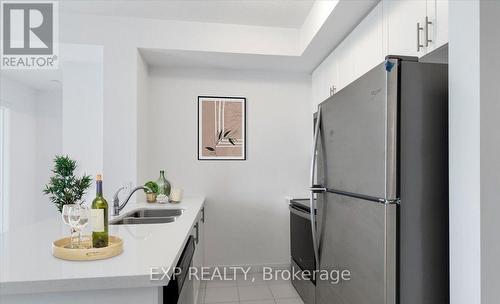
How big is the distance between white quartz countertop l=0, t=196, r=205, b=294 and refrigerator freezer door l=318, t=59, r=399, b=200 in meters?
0.81

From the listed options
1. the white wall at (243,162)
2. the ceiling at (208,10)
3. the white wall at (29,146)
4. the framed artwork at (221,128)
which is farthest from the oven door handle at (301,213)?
the white wall at (29,146)

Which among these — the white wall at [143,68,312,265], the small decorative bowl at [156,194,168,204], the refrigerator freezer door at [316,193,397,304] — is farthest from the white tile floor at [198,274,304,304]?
the refrigerator freezer door at [316,193,397,304]

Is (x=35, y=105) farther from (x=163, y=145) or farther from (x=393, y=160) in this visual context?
(x=393, y=160)

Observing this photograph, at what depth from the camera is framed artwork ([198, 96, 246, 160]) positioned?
3375 mm

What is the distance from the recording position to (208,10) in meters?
2.69

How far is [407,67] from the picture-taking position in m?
1.14

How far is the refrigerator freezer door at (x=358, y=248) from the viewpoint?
1.14 meters

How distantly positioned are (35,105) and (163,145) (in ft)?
9.21

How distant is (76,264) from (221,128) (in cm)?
245

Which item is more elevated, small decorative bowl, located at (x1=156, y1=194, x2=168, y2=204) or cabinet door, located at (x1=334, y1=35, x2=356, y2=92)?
cabinet door, located at (x1=334, y1=35, x2=356, y2=92)

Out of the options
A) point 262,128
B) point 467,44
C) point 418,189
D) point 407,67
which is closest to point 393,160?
point 418,189

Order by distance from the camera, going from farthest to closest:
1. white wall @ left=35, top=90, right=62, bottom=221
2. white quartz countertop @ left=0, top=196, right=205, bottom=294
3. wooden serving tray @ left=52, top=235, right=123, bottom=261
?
white wall @ left=35, top=90, right=62, bottom=221 < wooden serving tray @ left=52, top=235, right=123, bottom=261 < white quartz countertop @ left=0, top=196, right=205, bottom=294

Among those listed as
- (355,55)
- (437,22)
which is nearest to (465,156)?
(437,22)

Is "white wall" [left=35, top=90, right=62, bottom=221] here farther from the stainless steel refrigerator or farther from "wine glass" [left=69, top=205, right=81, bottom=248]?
the stainless steel refrigerator
